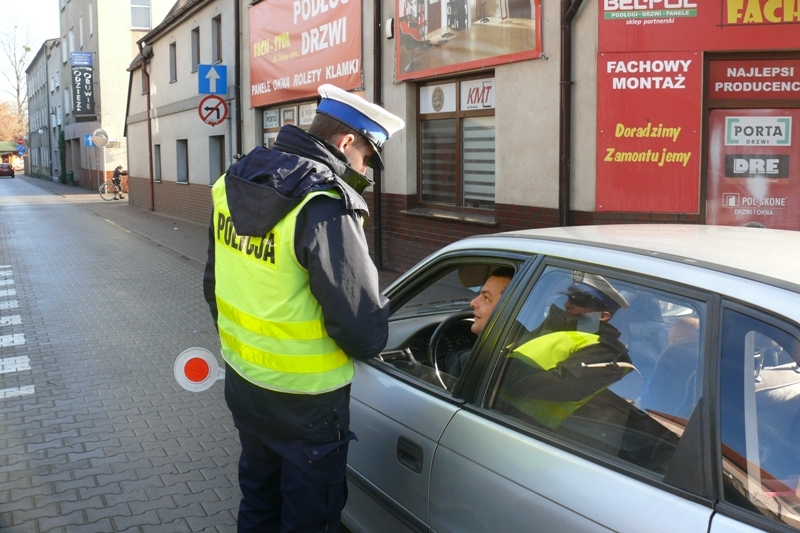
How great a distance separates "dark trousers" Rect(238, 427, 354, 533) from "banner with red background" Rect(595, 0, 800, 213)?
6.34m

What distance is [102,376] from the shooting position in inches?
265

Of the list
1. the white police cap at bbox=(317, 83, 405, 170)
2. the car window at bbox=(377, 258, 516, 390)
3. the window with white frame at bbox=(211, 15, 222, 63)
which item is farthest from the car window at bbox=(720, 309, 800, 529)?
the window with white frame at bbox=(211, 15, 222, 63)

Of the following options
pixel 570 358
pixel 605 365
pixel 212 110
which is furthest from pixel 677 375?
pixel 212 110

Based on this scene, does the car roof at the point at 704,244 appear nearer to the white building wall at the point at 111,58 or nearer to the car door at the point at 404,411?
the car door at the point at 404,411

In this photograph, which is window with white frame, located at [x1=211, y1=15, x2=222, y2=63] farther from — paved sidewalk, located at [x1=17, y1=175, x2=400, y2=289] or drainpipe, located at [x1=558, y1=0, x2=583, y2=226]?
drainpipe, located at [x1=558, y1=0, x2=583, y2=226]

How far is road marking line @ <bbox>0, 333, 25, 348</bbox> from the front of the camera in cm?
799

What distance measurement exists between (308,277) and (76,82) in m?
43.2

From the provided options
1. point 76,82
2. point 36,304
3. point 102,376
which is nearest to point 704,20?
point 102,376

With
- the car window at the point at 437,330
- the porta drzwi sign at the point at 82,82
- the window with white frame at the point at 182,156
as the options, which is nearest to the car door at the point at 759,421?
the car window at the point at 437,330

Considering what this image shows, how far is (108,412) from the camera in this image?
5762 mm

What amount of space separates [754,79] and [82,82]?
3946 cm

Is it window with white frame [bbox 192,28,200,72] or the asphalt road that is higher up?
window with white frame [bbox 192,28,200,72]

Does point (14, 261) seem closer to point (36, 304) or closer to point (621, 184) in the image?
point (36, 304)

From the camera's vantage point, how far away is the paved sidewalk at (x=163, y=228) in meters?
15.6
